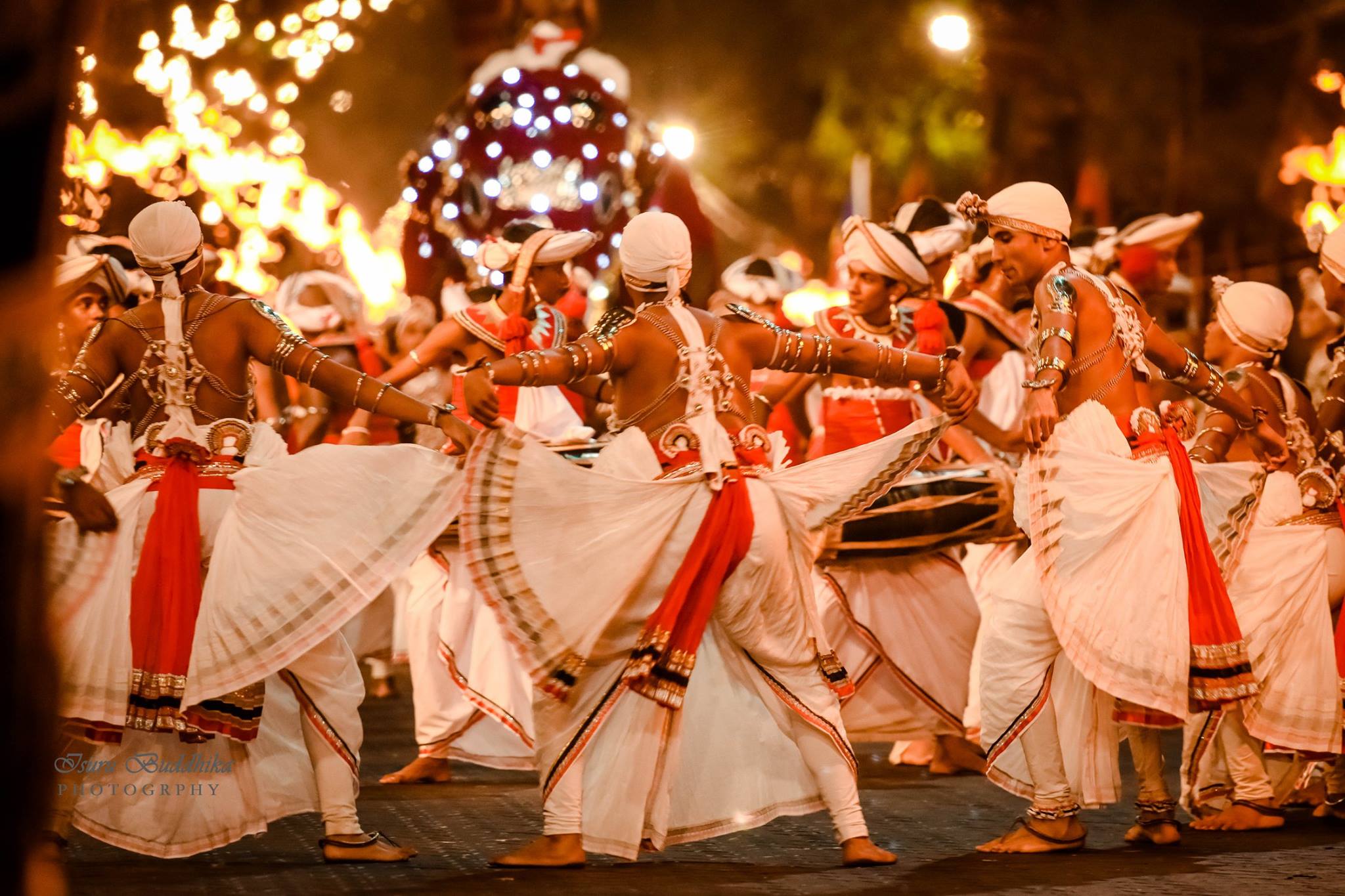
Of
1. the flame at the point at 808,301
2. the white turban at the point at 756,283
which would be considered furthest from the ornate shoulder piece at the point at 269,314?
the flame at the point at 808,301

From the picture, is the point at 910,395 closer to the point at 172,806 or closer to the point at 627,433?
the point at 627,433

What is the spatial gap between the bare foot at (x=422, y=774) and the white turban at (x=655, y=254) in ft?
9.78

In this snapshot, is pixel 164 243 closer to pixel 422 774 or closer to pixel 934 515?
pixel 422 774

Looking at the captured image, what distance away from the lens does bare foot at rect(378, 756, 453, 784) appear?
321 inches

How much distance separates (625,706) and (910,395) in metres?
2.95

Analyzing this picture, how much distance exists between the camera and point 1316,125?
778 inches

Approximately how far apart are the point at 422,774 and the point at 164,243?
10.2 ft

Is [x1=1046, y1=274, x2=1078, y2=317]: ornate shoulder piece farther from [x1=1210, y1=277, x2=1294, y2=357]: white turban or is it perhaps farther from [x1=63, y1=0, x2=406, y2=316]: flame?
[x1=63, y1=0, x2=406, y2=316]: flame

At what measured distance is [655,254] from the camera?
6.21m

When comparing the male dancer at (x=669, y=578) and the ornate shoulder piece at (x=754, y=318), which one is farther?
the ornate shoulder piece at (x=754, y=318)

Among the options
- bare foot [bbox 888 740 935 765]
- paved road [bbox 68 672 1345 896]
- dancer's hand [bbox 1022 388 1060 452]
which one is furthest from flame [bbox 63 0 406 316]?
dancer's hand [bbox 1022 388 1060 452]

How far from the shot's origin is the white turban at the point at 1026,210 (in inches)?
261

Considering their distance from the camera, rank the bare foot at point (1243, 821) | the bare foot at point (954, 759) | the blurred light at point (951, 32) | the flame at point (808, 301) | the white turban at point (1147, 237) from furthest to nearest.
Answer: the blurred light at point (951, 32), the flame at point (808, 301), the white turban at point (1147, 237), the bare foot at point (954, 759), the bare foot at point (1243, 821)

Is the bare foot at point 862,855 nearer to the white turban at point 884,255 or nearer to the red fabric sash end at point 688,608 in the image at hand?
the red fabric sash end at point 688,608
